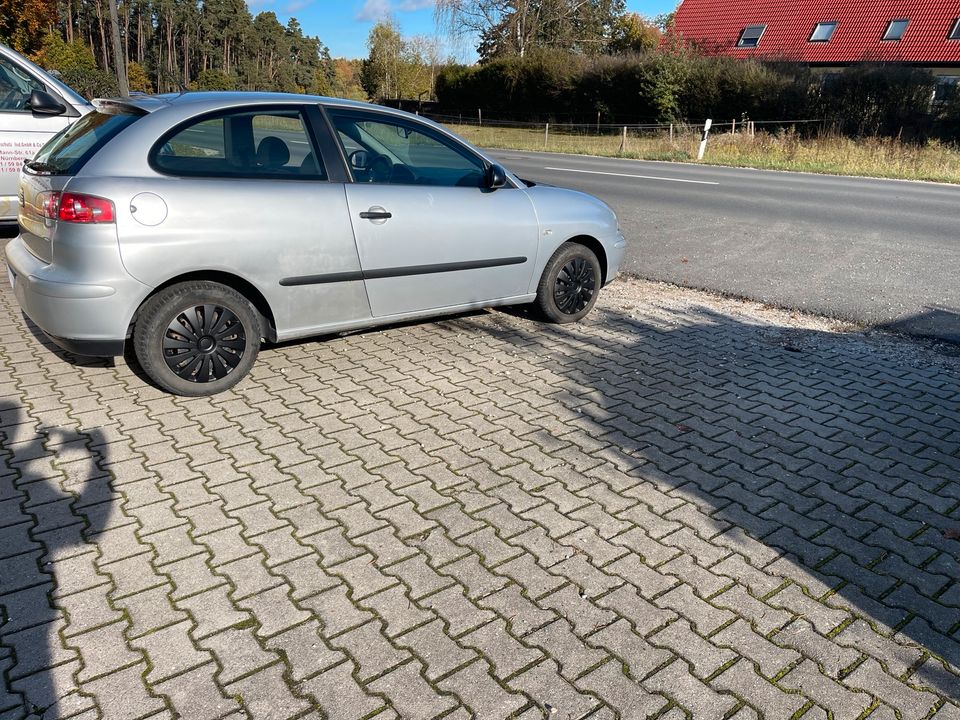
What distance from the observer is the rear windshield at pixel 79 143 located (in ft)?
15.3

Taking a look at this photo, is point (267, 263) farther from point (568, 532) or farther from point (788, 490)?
point (788, 490)

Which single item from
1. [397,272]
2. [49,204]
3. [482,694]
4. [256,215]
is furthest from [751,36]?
[482,694]

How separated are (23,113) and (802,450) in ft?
25.4

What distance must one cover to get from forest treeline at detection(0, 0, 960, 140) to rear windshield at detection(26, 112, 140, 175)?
2555 centimetres

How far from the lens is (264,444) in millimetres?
4379

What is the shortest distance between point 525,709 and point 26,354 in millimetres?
4591

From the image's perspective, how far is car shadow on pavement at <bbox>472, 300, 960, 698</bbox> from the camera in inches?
127

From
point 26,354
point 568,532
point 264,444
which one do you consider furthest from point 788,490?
point 26,354

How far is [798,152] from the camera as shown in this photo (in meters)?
24.5

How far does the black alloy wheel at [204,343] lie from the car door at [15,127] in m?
4.22

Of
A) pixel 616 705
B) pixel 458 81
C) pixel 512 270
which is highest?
pixel 458 81

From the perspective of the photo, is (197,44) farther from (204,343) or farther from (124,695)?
(124,695)

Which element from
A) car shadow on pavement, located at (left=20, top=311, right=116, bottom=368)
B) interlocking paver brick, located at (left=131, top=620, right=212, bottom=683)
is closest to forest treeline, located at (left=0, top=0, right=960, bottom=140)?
car shadow on pavement, located at (left=20, top=311, right=116, bottom=368)

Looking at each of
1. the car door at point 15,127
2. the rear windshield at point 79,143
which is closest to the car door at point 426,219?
the rear windshield at point 79,143
